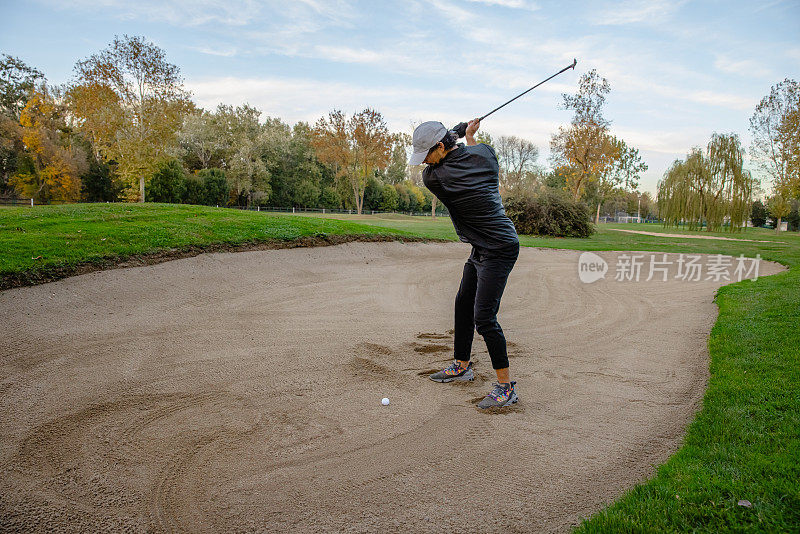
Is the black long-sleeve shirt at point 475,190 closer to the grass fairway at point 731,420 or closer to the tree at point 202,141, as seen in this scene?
the grass fairway at point 731,420

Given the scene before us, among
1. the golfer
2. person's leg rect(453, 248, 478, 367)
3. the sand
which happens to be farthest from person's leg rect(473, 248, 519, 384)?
the sand

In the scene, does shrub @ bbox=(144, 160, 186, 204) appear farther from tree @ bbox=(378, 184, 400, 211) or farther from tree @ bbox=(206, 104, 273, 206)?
tree @ bbox=(378, 184, 400, 211)

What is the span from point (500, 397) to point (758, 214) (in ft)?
266

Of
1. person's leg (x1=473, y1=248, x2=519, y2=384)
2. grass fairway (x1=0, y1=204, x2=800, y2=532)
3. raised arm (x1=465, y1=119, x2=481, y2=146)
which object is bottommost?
grass fairway (x1=0, y1=204, x2=800, y2=532)

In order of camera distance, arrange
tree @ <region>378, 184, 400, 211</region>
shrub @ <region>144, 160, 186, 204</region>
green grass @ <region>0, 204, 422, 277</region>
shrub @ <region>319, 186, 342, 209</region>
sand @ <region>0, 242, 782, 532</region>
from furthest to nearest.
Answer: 1. tree @ <region>378, 184, 400, 211</region>
2. shrub @ <region>319, 186, 342, 209</region>
3. shrub @ <region>144, 160, 186, 204</region>
4. green grass @ <region>0, 204, 422, 277</region>
5. sand @ <region>0, 242, 782, 532</region>

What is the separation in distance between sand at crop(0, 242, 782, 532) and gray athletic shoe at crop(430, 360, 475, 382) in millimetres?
132

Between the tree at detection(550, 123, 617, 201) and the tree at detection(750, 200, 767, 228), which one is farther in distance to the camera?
the tree at detection(750, 200, 767, 228)

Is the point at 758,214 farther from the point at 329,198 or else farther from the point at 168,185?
the point at 168,185

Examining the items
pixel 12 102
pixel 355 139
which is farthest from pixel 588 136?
pixel 12 102

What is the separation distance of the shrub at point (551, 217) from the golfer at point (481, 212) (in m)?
25.1

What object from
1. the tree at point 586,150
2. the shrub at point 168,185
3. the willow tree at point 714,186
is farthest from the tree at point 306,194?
the willow tree at point 714,186

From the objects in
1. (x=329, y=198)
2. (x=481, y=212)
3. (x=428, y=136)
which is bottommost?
(x=481, y=212)

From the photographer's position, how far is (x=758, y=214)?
66750 mm

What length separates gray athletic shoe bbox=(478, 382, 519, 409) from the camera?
161 inches
